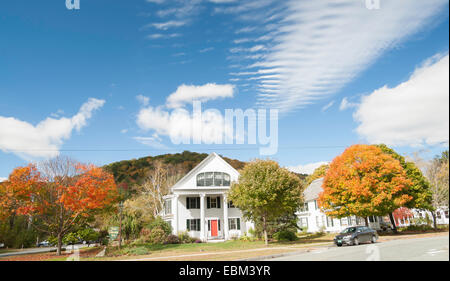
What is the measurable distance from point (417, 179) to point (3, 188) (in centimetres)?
4211

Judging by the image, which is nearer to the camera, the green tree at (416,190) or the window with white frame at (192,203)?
the green tree at (416,190)

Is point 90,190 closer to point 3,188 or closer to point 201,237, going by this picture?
point 3,188

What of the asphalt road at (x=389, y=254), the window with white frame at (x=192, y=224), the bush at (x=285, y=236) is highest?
the asphalt road at (x=389, y=254)

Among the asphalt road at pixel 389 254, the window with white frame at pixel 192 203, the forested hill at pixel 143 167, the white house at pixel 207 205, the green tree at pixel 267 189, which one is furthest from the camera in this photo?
the forested hill at pixel 143 167

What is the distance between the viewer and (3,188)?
24.7m

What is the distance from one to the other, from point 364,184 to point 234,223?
16237mm

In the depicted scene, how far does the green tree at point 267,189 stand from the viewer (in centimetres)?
2517

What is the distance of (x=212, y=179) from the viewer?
36188 mm

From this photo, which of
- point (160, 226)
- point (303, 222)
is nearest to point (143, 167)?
point (303, 222)

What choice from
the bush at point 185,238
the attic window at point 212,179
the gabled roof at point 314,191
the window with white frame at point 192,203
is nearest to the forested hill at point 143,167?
the gabled roof at point 314,191

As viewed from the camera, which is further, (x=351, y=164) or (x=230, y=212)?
(x=230, y=212)

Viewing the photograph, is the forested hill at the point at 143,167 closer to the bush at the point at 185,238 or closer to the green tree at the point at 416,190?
the bush at the point at 185,238

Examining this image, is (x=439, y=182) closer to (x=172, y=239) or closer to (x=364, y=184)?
(x=364, y=184)
